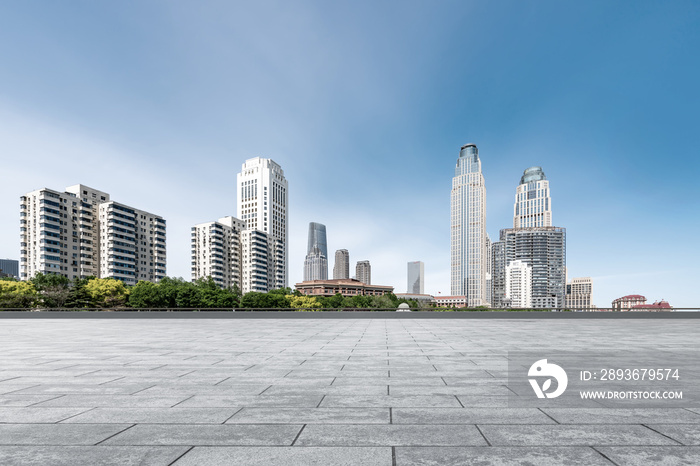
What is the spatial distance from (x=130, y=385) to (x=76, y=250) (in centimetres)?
14642

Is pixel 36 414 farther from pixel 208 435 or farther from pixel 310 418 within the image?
pixel 310 418

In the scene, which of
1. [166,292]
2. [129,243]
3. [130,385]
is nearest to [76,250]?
[129,243]

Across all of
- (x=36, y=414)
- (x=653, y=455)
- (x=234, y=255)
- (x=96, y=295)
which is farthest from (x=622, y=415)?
(x=234, y=255)

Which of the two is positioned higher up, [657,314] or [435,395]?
[435,395]

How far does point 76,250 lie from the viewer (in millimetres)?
128000

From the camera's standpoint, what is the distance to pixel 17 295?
210 ft

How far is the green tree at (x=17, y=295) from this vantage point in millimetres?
63094

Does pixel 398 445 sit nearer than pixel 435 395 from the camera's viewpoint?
Yes

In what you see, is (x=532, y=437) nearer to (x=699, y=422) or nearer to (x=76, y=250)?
(x=699, y=422)

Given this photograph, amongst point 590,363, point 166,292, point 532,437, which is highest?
point 532,437

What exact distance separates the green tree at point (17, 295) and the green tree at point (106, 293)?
8821 mm

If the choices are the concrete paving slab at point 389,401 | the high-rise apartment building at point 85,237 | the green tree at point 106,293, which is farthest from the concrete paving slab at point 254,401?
the high-rise apartment building at point 85,237

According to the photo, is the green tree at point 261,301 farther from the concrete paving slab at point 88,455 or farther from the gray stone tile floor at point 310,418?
the concrete paving slab at point 88,455

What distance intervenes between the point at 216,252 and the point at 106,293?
89855mm
